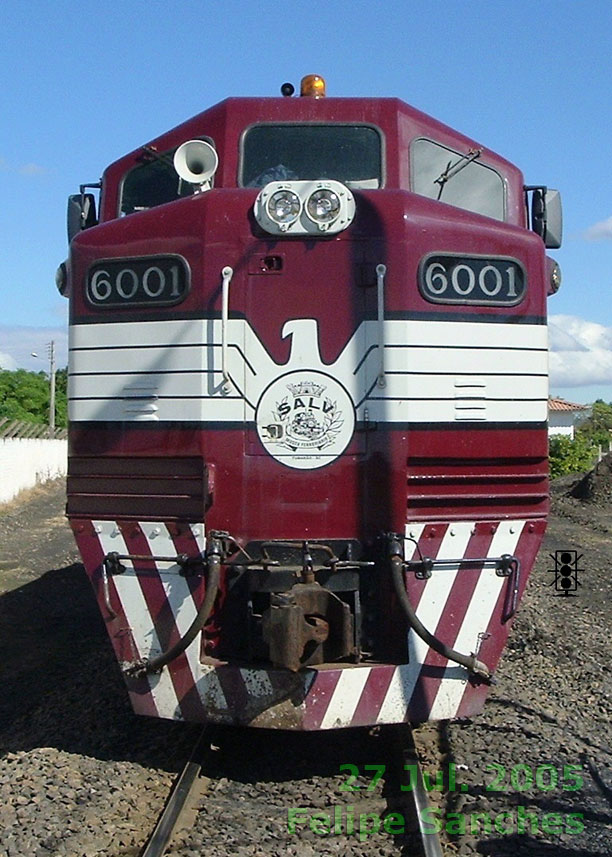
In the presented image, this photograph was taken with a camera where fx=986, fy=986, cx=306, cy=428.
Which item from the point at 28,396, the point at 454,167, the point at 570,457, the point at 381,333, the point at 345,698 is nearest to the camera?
the point at 345,698

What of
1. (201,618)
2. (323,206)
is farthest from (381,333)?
(201,618)

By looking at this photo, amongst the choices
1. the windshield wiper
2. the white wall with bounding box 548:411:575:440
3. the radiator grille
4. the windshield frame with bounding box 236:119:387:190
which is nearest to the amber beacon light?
the windshield frame with bounding box 236:119:387:190

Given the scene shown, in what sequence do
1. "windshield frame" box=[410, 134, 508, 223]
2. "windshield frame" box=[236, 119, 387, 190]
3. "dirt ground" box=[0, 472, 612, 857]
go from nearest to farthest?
1. "dirt ground" box=[0, 472, 612, 857]
2. "windshield frame" box=[236, 119, 387, 190]
3. "windshield frame" box=[410, 134, 508, 223]

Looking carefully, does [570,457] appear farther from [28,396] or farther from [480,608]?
[28,396]

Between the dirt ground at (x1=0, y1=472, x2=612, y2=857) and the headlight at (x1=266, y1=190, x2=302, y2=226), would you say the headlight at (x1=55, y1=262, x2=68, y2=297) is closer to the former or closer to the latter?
the headlight at (x1=266, y1=190, x2=302, y2=226)

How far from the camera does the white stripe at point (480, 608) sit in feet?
17.0

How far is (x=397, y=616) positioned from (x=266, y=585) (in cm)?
73

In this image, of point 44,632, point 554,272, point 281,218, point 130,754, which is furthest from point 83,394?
point 44,632

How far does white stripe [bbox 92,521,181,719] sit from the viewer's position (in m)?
5.19

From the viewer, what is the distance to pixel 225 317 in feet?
16.6

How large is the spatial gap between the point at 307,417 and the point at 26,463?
26964mm

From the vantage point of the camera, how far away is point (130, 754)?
5.62 m

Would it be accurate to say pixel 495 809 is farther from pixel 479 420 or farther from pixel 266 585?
pixel 479 420

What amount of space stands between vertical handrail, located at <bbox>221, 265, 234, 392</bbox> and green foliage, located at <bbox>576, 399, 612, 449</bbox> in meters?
42.0
